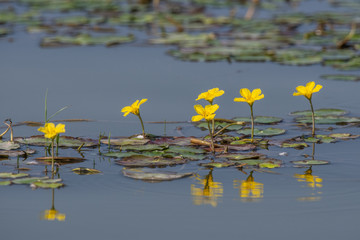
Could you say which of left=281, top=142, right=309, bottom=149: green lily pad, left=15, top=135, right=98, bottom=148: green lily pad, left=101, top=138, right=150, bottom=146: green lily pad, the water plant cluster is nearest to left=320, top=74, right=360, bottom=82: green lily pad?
the water plant cluster

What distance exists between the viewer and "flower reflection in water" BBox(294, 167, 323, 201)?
2461 millimetres

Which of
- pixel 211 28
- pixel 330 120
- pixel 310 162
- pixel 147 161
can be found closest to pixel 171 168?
pixel 147 161

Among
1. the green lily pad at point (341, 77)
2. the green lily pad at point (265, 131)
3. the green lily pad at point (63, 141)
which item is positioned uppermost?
the green lily pad at point (341, 77)

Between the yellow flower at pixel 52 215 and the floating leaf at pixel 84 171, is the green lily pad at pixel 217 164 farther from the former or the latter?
the yellow flower at pixel 52 215

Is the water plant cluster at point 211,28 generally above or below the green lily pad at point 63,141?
above

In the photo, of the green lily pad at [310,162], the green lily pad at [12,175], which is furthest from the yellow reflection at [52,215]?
the green lily pad at [310,162]

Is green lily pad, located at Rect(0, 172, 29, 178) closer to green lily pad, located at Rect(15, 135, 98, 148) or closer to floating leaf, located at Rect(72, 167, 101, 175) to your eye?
floating leaf, located at Rect(72, 167, 101, 175)

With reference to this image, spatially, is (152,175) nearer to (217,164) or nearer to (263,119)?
(217,164)

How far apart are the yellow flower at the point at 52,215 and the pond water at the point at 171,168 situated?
0.04 ft

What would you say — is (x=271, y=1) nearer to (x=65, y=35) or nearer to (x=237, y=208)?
(x=65, y=35)

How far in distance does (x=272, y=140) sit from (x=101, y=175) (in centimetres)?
81

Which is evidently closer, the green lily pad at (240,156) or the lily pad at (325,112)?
the green lily pad at (240,156)

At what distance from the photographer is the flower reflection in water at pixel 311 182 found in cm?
246

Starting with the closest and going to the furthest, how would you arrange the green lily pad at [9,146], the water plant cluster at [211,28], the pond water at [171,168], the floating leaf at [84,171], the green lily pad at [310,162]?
1. the pond water at [171,168]
2. the floating leaf at [84,171]
3. the green lily pad at [310,162]
4. the green lily pad at [9,146]
5. the water plant cluster at [211,28]
